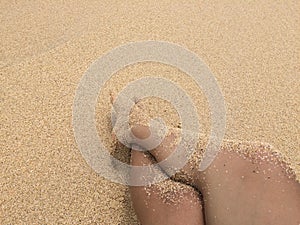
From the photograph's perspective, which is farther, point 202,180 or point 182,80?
point 182,80

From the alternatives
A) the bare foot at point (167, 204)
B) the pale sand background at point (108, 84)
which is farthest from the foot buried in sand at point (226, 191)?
the pale sand background at point (108, 84)

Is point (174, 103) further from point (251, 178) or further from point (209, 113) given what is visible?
point (251, 178)

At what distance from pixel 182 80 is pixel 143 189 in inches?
19.3

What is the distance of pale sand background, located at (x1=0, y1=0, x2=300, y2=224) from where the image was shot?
3.76 feet

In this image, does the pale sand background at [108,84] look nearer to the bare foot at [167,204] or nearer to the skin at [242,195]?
the bare foot at [167,204]

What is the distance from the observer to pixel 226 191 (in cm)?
100

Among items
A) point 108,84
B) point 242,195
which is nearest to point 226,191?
point 242,195

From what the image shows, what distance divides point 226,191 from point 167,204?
0.42ft

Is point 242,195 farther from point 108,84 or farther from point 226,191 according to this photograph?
point 108,84

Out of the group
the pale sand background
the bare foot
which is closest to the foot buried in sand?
the bare foot

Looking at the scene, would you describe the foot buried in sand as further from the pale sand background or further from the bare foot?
the pale sand background

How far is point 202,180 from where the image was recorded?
40.9 inches

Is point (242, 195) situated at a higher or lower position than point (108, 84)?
higher

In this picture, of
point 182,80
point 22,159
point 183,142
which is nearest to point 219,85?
point 182,80
